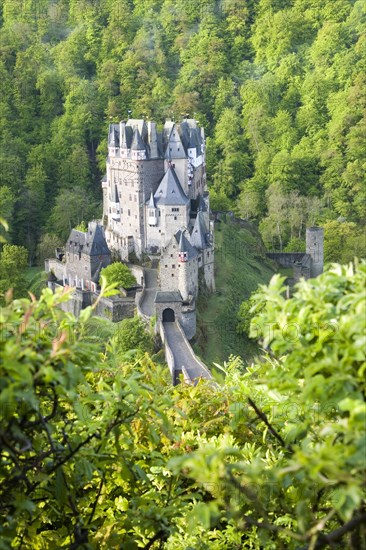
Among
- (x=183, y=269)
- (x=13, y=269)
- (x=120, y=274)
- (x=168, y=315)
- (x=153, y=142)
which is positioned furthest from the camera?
(x=13, y=269)

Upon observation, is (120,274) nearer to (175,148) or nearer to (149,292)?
(149,292)

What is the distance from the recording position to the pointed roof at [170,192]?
41.1 m

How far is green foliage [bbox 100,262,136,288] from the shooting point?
38406mm

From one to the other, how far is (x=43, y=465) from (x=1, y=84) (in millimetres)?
70468

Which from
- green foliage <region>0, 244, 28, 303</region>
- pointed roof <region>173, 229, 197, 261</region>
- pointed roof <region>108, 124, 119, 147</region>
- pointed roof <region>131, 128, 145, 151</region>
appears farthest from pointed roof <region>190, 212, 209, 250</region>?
green foliage <region>0, 244, 28, 303</region>

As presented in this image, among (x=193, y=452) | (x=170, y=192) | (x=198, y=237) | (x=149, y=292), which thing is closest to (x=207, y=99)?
(x=170, y=192)

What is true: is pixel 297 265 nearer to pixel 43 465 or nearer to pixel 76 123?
pixel 76 123

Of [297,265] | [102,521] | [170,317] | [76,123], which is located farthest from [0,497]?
[76,123]

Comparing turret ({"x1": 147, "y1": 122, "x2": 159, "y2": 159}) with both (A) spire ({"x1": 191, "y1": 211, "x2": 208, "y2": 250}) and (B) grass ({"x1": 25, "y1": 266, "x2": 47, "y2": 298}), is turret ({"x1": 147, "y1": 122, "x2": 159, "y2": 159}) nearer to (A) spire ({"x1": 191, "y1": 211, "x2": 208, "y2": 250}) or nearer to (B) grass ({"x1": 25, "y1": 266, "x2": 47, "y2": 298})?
(A) spire ({"x1": 191, "y1": 211, "x2": 208, "y2": 250})

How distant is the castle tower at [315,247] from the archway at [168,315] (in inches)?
593

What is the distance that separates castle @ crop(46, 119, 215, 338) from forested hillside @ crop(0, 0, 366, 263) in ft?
41.4

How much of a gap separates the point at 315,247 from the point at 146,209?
12101 mm

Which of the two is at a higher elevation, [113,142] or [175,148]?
[113,142]

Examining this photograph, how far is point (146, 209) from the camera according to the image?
138 ft
